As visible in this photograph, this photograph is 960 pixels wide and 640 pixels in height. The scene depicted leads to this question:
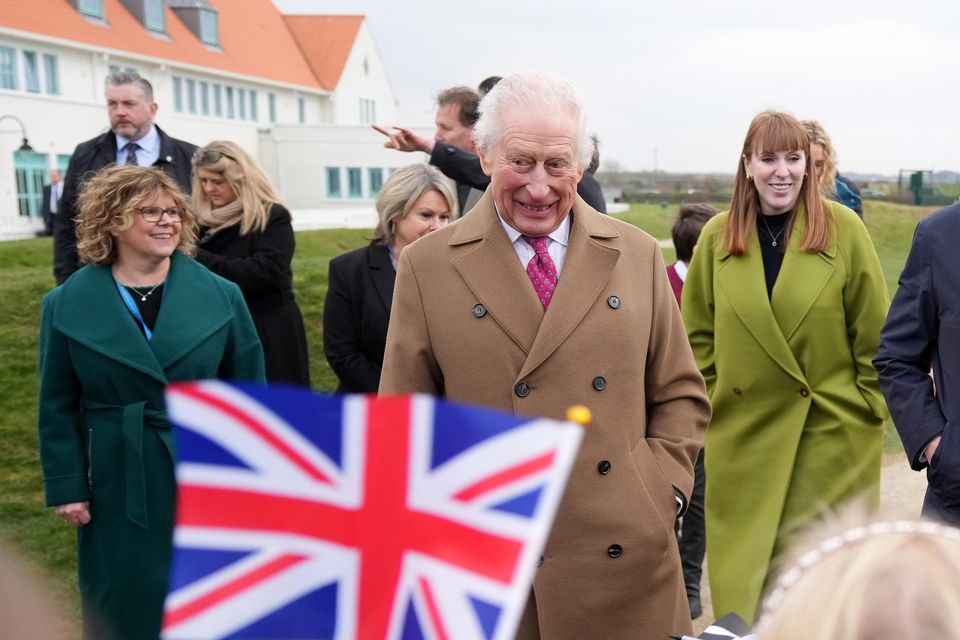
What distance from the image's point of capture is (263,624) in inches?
66.6

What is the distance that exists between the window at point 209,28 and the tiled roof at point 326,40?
7.24 m

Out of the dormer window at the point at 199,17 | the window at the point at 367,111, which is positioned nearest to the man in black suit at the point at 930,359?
the dormer window at the point at 199,17

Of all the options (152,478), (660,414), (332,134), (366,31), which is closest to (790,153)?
(660,414)

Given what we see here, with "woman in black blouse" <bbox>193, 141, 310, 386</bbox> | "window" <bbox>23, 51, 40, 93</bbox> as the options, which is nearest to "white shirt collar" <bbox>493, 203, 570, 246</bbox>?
"woman in black blouse" <bbox>193, 141, 310, 386</bbox>

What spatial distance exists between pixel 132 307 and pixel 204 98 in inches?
1638

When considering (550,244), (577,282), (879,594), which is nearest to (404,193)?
(550,244)

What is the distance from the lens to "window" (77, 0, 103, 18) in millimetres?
37866

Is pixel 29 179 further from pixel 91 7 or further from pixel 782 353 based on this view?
pixel 782 353

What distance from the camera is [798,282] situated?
15.8 feet

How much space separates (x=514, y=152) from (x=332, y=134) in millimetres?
43544

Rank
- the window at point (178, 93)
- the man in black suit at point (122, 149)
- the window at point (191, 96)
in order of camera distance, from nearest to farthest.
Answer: the man in black suit at point (122, 149) → the window at point (178, 93) → the window at point (191, 96)

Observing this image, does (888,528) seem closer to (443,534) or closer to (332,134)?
(443,534)

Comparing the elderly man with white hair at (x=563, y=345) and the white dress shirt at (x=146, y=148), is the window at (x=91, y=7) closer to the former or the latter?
the white dress shirt at (x=146, y=148)

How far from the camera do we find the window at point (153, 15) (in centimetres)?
4150
